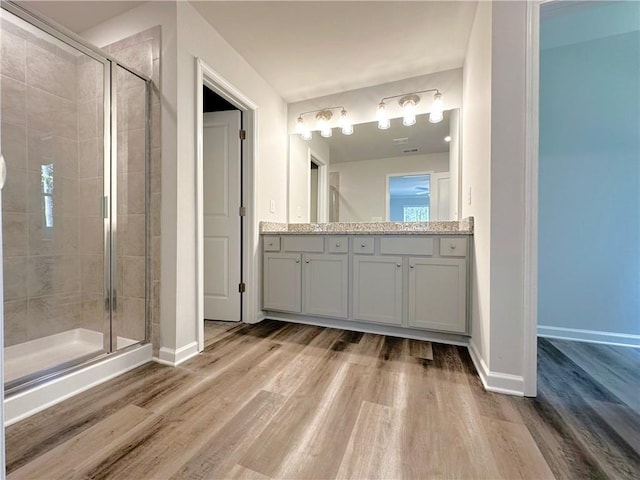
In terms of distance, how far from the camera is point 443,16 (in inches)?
A: 74.0

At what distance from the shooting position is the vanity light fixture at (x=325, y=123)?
2.80m

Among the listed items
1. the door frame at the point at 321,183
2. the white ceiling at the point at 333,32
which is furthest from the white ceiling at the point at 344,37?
the door frame at the point at 321,183

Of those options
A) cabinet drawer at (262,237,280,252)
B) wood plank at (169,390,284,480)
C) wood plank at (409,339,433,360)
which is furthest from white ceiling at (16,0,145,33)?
wood plank at (409,339,433,360)

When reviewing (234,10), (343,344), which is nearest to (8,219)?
(234,10)

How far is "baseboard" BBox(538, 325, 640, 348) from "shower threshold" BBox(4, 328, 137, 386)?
9.97 feet

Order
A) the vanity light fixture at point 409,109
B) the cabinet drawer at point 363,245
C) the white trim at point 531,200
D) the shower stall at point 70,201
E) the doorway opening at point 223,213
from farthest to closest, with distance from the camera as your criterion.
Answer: the doorway opening at point 223,213, the vanity light fixture at point 409,109, the cabinet drawer at point 363,245, the shower stall at point 70,201, the white trim at point 531,200

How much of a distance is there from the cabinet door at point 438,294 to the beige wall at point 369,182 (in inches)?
29.4

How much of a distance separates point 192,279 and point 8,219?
1291 mm

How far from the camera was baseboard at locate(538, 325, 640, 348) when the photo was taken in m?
2.08

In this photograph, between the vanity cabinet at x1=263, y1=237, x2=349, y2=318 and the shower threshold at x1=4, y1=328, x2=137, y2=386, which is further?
the vanity cabinet at x1=263, y1=237, x2=349, y2=318

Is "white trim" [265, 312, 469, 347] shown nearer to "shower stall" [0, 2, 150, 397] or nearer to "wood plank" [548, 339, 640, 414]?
"wood plank" [548, 339, 640, 414]

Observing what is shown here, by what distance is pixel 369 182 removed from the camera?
9.25 ft

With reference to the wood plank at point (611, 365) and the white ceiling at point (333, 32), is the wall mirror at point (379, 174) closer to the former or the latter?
the white ceiling at point (333, 32)

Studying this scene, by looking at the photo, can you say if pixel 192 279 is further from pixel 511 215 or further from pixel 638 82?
pixel 638 82
